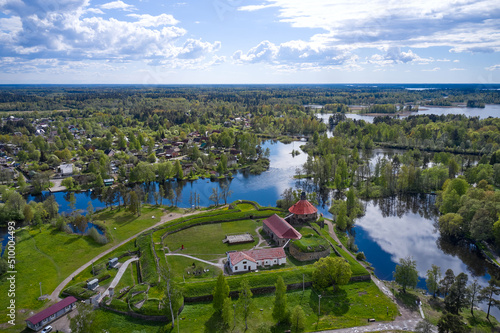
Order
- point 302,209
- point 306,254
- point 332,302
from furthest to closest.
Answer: point 302,209, point 306,254, point 332,302

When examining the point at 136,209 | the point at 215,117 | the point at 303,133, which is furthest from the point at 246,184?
the point at 215,117

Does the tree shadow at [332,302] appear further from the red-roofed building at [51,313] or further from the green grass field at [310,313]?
the red-roofed building at [51,313]

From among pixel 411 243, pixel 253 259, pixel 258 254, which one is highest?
pixel 258 254

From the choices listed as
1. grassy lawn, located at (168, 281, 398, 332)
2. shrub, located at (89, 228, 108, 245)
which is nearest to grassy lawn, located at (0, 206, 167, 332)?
shrub, located at (89, 228, 108, 245)

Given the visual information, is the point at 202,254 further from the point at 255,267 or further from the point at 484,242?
the point at 484,242

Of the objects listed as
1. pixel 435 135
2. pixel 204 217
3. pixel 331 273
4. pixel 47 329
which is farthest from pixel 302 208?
pixel 435 135

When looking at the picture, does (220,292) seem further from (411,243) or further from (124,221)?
(411,243)

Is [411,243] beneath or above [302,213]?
beneath
